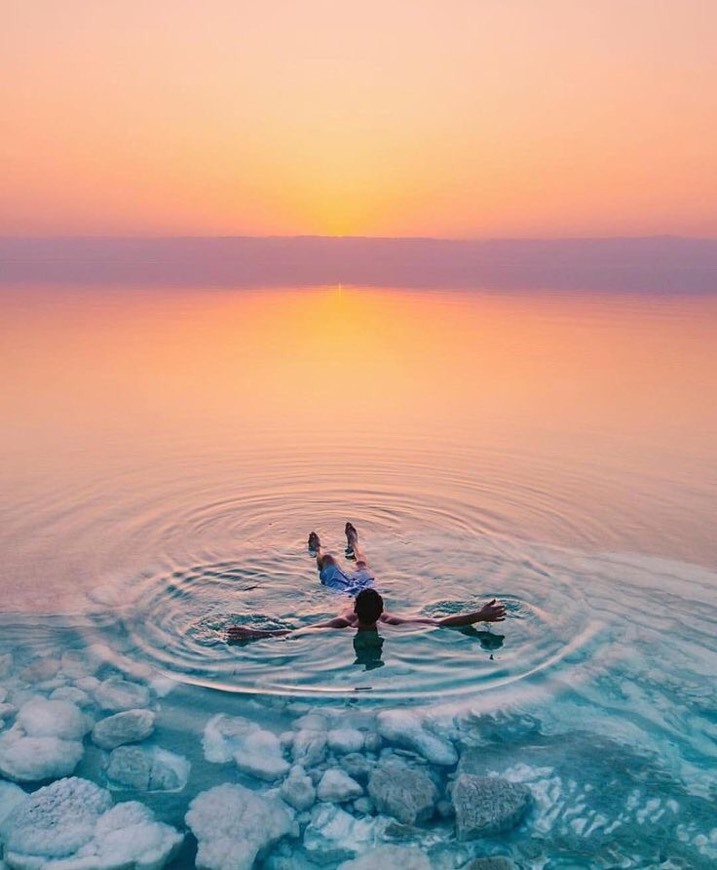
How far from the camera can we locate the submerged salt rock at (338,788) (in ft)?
23.6

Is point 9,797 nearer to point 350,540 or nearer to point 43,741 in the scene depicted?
point 43,741

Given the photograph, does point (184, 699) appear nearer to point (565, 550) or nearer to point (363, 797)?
point (363, 797)

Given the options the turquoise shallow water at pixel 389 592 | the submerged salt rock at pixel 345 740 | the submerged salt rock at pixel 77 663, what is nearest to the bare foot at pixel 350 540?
the turquoise shallow water at pixel 389 592

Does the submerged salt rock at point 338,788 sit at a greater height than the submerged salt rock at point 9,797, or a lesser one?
lesser

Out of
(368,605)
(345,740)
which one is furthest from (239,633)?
(345,740)

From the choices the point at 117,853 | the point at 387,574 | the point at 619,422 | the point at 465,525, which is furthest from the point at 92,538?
the point at 619,422

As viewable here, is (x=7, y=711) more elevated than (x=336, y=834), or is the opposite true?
(x=7, y=711)

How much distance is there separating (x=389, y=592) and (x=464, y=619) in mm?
1540

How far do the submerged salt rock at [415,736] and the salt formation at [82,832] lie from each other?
7.73 ft

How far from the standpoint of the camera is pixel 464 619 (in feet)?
33.5

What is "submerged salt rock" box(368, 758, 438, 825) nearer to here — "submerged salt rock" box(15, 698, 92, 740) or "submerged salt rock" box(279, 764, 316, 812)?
"submerged salt rock" box(279, 764, 316, 812)

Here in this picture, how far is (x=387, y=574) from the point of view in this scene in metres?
12.0

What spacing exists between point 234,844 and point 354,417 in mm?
15612

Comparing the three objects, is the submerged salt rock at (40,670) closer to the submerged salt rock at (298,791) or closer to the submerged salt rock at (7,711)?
the submerged salt rock at (7,711)
